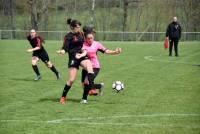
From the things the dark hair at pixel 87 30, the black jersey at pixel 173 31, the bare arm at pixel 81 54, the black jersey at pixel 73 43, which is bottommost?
the black jersey at pixel 173 31

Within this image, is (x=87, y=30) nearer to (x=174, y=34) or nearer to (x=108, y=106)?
(x=108, y=106)

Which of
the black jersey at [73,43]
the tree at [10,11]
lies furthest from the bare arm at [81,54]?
the tree at [10,11]

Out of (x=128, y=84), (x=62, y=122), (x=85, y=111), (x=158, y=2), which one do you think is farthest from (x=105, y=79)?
(x=158, y=2)

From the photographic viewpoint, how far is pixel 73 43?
12531mm

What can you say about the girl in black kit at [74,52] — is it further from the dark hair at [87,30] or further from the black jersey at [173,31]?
the black jersey at [173,31]

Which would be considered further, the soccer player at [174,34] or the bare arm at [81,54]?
the soccer player at [174,34]

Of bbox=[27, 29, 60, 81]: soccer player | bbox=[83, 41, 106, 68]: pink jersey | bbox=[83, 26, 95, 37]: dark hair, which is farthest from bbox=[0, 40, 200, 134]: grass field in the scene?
bbox=[83, 26, 95, 37]: dark hair

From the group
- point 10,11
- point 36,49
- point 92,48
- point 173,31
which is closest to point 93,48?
point 92,48

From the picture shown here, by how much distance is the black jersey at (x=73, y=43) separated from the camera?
1248cm

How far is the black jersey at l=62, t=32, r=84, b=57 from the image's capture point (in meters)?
12.5

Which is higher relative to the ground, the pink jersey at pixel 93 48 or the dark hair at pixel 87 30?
the dark hair at pixel 87 30

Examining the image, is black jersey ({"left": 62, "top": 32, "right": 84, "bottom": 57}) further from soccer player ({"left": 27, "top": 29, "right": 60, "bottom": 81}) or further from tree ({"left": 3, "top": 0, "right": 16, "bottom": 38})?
tree ({"left": 3, "top": 0, "right": 16, "bottom": 38})

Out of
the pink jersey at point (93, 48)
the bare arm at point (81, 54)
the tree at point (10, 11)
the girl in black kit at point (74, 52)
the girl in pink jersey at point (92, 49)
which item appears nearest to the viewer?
the bare arm at point (81, 54)

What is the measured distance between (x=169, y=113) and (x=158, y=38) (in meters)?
47.6
